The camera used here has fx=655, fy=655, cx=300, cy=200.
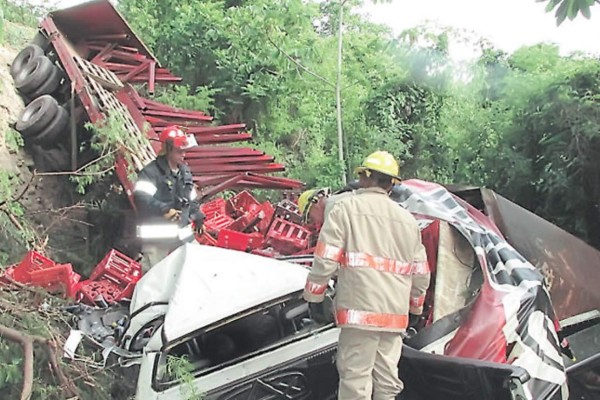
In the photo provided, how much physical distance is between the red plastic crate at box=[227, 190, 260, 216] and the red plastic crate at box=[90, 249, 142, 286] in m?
1.49

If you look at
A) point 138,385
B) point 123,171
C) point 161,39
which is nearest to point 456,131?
point 123,171

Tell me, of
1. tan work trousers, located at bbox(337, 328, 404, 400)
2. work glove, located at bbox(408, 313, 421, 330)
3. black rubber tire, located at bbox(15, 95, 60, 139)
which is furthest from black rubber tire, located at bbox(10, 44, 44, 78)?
tan work trousers, located at bbox(337, 328, 404, 400)

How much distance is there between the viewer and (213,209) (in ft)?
20.5

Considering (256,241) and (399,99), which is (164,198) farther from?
(399,99)

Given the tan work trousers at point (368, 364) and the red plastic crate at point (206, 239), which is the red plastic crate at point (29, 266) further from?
the tan work trousers at point (368, 364)

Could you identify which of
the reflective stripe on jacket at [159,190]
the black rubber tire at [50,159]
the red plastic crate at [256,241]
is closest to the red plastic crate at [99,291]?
the reflective stripe on jacket at [159,190]

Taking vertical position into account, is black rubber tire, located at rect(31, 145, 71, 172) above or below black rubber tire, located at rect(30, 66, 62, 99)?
below

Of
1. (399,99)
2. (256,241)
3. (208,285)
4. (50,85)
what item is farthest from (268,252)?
(399,99)

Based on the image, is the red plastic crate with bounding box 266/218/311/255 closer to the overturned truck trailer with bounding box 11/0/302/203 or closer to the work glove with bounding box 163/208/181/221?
the work glove with bounding box 163/208/181/221

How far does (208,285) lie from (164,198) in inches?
72.8

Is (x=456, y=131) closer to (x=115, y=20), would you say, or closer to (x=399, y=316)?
(x=115, y=20)

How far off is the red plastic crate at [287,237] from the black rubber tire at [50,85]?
3344 millimetres

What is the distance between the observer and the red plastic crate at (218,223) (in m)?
5.79

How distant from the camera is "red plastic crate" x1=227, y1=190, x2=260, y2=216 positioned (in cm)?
641
